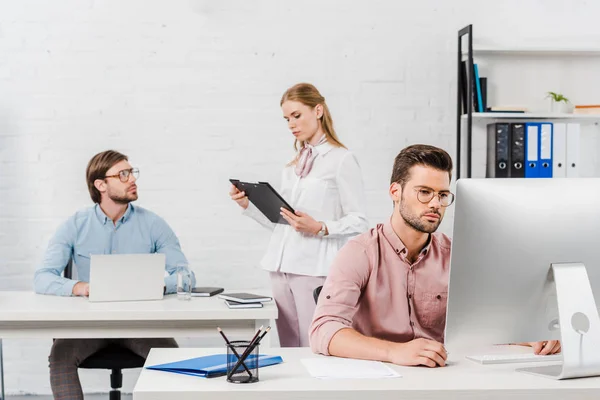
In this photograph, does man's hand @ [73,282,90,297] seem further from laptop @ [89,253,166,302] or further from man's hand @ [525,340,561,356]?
man's hand @ [525,340,561,356]

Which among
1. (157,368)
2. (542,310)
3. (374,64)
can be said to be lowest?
(157,368)

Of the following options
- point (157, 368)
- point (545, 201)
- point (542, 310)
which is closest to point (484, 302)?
point (542, 310)

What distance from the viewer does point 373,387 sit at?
1.56m

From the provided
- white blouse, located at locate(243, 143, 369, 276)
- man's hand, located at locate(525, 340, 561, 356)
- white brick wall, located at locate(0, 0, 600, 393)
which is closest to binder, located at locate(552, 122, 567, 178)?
white brick wall, located at locate(0, 0, 600, 393)

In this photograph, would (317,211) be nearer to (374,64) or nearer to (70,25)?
(374,64)

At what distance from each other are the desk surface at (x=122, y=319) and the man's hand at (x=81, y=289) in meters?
Result: 0.13

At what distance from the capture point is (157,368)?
1.70m

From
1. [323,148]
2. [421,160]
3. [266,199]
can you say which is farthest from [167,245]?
[421,160]

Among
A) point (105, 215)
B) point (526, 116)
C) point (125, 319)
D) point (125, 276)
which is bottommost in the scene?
point (125, 319)

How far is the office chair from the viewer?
2871 mm

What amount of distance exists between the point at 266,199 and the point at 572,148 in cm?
167

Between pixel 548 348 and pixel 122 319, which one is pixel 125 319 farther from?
pixel 548 348

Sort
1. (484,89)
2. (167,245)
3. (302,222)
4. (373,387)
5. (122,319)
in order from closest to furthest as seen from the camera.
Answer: (373,387) → (122,319) → (302,222) → (167,245) → (484,89)

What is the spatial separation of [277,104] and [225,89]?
0.93 ft
